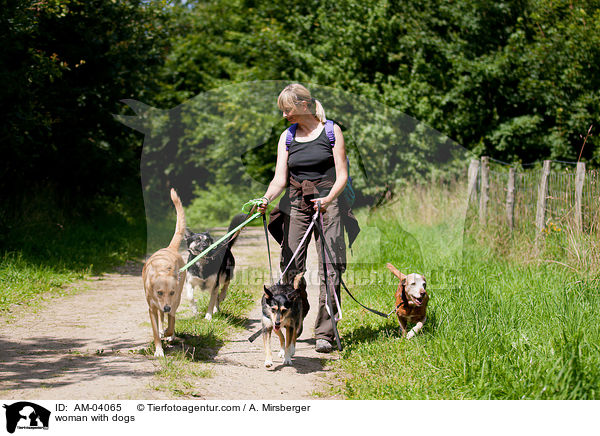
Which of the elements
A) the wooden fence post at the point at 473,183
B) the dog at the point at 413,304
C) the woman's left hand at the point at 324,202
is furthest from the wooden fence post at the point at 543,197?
the woman's left hand at the point at 324,202

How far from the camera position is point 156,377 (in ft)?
14.6

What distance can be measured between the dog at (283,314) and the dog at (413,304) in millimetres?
997

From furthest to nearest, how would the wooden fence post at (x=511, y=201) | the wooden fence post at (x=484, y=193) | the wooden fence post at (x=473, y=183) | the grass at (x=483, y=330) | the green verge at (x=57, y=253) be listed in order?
the wooden fence post at (x=473, y=183), the wooden fence post at (x=484, y=193), the wooden fence post at (x=511, y=201), the green verge at (x=57, y=253), the grass at (x=483, y=330)

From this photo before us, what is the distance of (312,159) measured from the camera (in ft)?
17.0

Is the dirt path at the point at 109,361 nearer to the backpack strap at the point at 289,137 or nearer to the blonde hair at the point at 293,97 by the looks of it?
the backpack strap at the point at 289,137

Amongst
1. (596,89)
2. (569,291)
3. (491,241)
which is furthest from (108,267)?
(596,89)

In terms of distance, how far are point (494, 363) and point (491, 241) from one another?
16.0 feet

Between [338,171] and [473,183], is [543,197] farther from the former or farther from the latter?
[338,171]

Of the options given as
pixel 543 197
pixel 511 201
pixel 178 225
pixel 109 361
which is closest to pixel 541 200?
pixel 543 197

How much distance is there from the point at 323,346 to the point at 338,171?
5.64 feet

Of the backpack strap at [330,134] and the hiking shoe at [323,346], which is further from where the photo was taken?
the hiking shoe at [323,346]

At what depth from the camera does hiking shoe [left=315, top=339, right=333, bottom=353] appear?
5.43m

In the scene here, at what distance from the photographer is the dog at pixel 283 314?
4.76m

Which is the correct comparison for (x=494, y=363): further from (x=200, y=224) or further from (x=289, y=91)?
(x=200, y=224)
